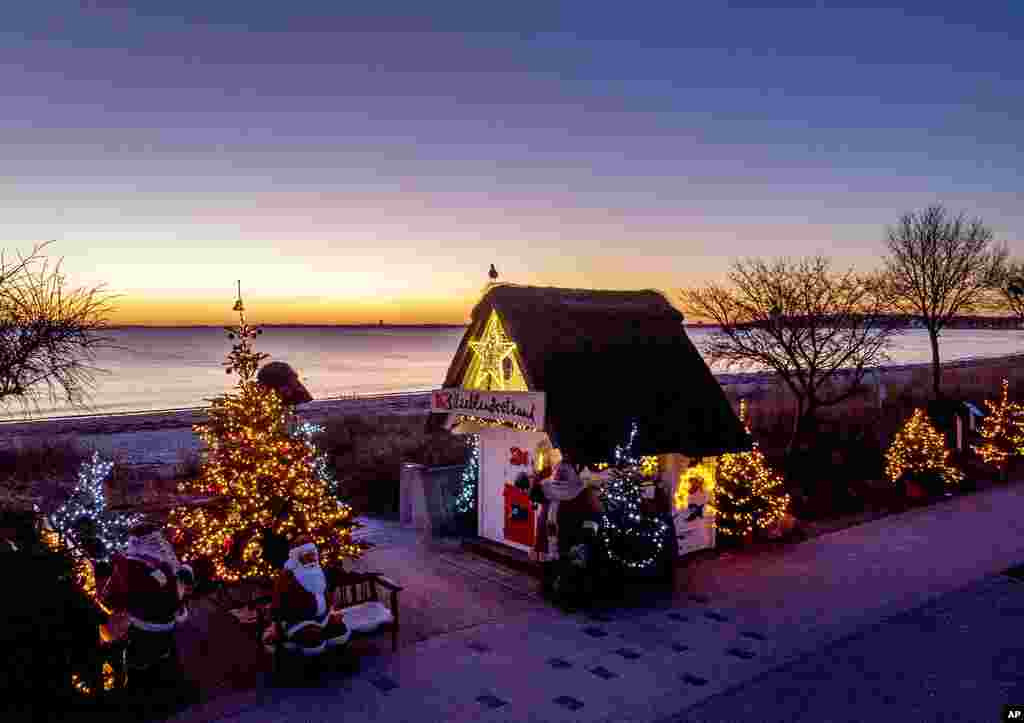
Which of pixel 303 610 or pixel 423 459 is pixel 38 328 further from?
pixel 423 459

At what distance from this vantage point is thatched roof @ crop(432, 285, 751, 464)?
11.6 meters

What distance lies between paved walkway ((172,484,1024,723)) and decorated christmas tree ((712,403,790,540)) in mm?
740

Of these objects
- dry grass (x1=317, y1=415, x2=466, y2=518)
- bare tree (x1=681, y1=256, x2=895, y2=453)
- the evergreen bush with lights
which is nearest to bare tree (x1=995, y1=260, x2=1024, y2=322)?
bare tree (x1=681, y1=256, x2=895, y2=453)

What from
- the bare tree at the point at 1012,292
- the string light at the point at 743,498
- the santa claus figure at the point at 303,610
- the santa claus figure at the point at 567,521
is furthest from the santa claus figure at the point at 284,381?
the bare tree at the point at 1012,292

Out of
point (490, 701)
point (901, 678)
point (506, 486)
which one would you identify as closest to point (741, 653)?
→ point (901, 678)

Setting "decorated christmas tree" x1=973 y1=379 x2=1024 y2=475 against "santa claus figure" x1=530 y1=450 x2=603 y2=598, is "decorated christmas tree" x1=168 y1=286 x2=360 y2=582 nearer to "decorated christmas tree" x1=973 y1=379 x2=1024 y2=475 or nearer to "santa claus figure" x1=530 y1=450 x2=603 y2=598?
"santa claus figure" x1=530 y1=450 x2=603 y2=598

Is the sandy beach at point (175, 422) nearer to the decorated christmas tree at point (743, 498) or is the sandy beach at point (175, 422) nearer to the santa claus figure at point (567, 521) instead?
the decorated christmas tree at point (743, 498)

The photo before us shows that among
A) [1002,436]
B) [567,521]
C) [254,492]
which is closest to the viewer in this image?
[254,492]

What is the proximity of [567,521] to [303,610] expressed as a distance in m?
4.34

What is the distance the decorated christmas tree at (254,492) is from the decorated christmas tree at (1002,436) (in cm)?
1902

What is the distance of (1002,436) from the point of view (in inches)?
819

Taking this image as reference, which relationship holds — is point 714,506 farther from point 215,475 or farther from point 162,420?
point 162,420

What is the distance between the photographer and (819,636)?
373 inches

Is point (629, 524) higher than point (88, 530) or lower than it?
lower
